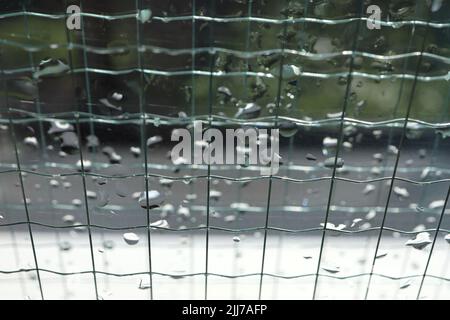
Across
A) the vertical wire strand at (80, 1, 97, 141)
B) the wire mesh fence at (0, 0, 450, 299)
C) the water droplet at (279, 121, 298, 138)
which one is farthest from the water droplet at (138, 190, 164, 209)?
the water droplet at (279, 121, 298, 138)

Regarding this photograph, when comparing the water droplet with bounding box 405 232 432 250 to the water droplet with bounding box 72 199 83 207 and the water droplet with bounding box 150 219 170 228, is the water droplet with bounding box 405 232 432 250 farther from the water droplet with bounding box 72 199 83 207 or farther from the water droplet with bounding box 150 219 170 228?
the water droplet with bounding box 72 199 83 207

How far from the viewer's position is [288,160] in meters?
0.96

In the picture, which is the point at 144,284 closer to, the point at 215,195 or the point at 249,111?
the point at 215,195

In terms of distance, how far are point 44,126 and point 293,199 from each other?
45 centimetres

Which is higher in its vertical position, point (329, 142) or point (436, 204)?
point (329, 142)

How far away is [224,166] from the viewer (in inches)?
37.7

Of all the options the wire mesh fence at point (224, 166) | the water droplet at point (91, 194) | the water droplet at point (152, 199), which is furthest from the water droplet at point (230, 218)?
the water droplet at point (91, 194)

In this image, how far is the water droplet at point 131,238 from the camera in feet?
3.29

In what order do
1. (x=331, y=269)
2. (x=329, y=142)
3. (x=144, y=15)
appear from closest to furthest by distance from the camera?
(x=144, y=15)
(x=329, y=142)
(x=331, y=269)

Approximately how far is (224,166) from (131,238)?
0.71 ft

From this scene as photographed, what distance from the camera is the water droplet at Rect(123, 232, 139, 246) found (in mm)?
1004

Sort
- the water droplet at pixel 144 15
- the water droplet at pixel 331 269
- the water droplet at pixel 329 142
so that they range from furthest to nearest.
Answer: the water droplet at pixel 331 269, the water droplet at pixel 329 142, the water droplet at pixel 144 15

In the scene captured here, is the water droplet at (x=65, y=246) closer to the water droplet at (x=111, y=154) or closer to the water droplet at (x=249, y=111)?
the water droplet at (x=111, y=154)

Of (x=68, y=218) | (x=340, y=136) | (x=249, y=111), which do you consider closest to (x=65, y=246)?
(x=68, y=218)
